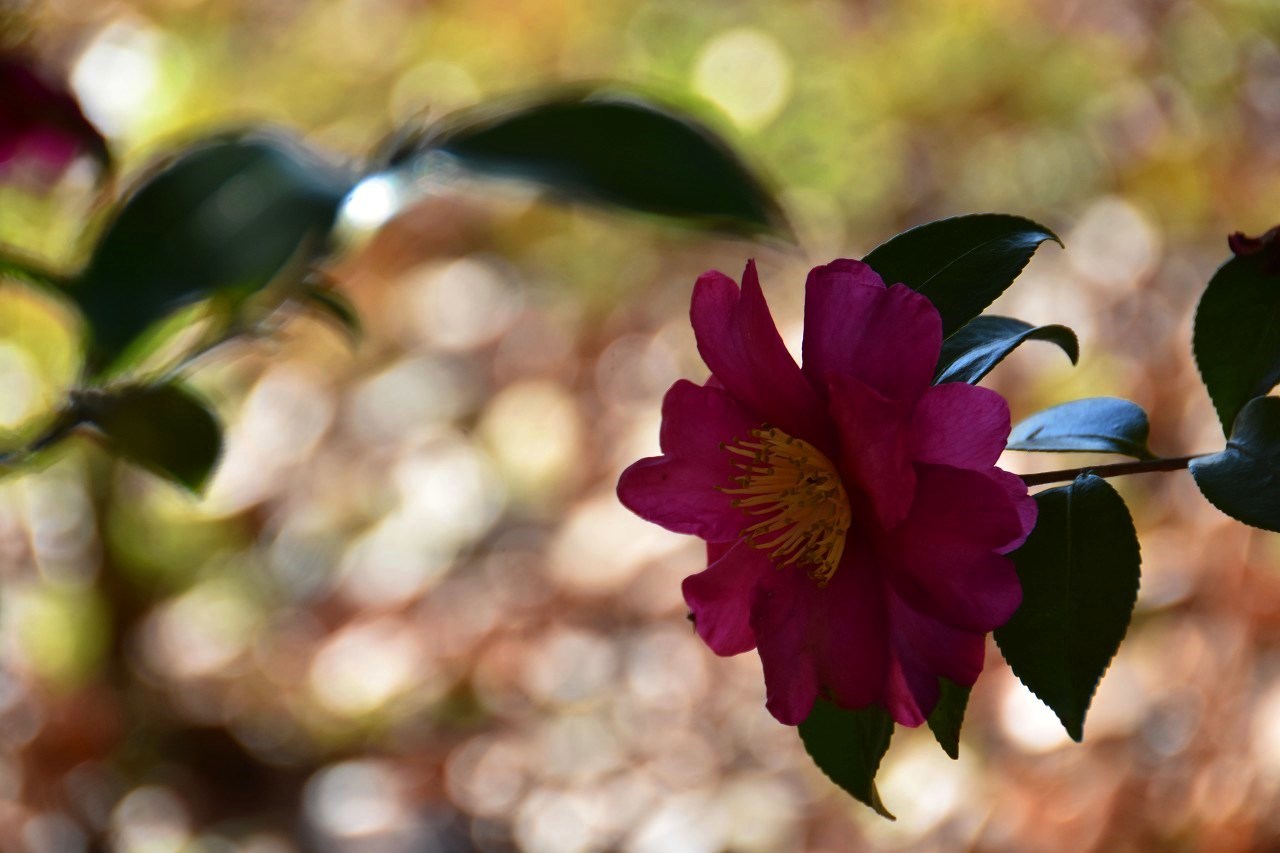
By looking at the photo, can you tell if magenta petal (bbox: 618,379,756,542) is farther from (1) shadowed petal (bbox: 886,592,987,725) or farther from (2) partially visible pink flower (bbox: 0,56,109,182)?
(2) partially visible pink flower (bbox: 0,56,109,182)

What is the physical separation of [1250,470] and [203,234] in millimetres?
358

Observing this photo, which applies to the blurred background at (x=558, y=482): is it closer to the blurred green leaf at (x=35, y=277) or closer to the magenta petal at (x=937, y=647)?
the blurred green leaf at (x=35, y=277)

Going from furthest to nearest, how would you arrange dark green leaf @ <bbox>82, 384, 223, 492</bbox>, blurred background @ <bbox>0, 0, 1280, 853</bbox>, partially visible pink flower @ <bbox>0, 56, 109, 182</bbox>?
blurred background @ <bbox>0, 0, 1280, 853</bbox> < partially visible pink flower @ <bbox>0, 56, 109, 182</bbox> < dark green leaf @ <bbox>82, 384, 223, 492</bbox>

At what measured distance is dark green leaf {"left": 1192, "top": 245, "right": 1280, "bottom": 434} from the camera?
1.22 feet

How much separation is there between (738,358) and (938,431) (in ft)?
0.22

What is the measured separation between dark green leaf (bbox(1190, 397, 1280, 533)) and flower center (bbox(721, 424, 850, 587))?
10cm

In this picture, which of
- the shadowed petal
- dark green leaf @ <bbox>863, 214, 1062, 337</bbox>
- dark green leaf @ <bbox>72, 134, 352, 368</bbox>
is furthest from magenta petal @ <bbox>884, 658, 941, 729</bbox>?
dark green leaf @ <bbox>72, 134, 352, 368</bbox>

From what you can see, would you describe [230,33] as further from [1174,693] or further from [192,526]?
[1174,693]

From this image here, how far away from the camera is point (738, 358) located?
351 millimetres

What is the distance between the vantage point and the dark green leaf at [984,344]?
0.33 meters

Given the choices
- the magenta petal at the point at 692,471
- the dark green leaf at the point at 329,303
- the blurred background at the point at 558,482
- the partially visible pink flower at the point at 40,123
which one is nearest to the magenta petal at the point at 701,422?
the magenta petal at the point at 692,471

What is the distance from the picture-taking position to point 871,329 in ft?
1.06

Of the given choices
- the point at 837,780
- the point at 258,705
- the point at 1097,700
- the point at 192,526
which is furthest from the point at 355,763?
the point at 837,780

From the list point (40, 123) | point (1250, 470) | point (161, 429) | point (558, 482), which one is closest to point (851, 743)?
point (1250, 470)
